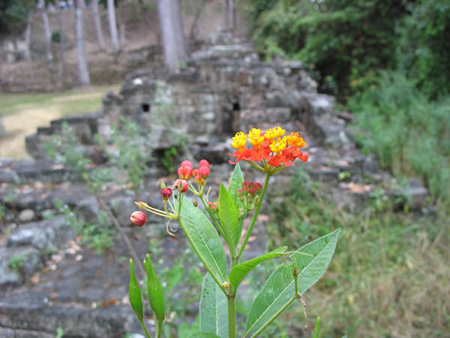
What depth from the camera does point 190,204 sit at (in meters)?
0.72

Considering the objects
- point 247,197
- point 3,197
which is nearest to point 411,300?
point 247,197

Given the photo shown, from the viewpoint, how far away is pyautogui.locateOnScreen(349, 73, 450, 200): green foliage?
163 inches

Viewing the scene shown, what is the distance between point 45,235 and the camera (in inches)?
130

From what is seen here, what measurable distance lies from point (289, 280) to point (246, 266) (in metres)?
0.16

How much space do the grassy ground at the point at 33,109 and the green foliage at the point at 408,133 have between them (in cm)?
604

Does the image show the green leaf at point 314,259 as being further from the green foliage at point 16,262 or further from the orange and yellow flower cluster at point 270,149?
the green foliage at point 16,262

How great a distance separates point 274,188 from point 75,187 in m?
2.58

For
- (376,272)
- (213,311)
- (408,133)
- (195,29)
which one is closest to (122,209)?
(376,272)

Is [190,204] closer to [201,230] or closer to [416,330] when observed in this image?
[201,230]

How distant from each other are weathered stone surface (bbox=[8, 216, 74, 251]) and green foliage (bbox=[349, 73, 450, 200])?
12.4 feet

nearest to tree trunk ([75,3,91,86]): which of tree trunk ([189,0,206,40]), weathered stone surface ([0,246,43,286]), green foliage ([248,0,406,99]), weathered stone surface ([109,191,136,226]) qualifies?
tree trunk ([189,0,206,40])


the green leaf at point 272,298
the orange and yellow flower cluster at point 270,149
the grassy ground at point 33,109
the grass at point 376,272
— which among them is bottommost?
the grass at point 376,272

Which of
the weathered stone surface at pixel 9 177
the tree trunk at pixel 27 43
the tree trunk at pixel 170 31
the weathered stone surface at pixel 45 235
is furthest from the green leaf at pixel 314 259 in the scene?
the tree trunk at pixel 27 43

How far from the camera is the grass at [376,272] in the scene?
2404 millimetres
